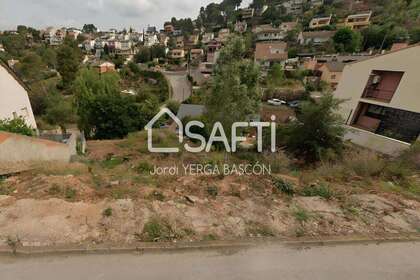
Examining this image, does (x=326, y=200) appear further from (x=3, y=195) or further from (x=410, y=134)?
(x=410, y=134)

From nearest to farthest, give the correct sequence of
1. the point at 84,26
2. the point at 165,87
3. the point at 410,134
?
the point at 410,134 → the point at 165,87 → the point at 84,26

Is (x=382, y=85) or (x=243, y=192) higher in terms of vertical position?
(x=382, y=85)

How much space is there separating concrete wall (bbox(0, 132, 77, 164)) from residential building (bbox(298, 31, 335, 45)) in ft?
177

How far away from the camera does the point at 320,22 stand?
5497 cm

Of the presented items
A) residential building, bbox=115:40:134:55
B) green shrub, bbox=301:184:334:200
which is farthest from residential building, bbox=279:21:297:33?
green shrub, bbox=301:184:334:200

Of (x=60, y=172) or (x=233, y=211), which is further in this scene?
(x=60, y=172)

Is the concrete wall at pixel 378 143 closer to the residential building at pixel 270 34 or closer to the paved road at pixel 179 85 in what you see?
the paved road at pixel 179 85

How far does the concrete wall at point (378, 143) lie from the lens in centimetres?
988

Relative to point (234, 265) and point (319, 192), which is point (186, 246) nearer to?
point (234, 265)

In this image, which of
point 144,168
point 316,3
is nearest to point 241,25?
point 316,3

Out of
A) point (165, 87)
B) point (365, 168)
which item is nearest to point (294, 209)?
point (365, 168)

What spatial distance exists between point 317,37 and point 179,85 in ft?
110

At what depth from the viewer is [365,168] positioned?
18.4ft

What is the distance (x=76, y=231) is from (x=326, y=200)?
14.2ft
